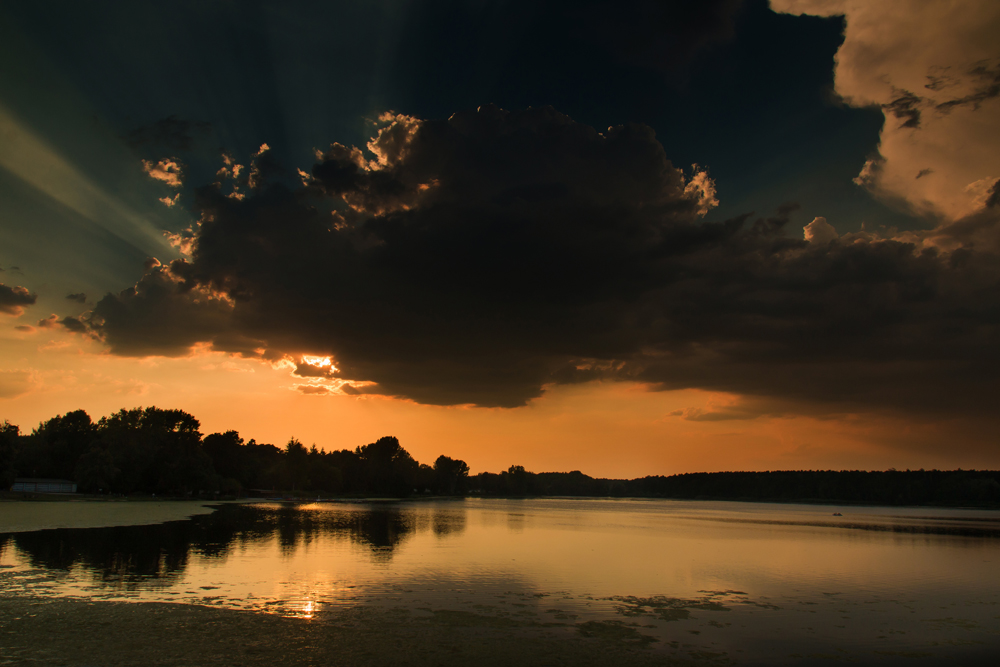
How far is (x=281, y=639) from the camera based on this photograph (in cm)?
1941

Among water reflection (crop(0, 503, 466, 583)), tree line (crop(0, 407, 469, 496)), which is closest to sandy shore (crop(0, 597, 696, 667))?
water reflection (crop(0, 503, 466, 583))

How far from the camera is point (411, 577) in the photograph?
34.3m

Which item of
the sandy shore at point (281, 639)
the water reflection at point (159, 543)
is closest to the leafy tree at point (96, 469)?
the water reflection at point (159, 543)

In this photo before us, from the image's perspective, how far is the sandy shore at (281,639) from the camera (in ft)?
56.3

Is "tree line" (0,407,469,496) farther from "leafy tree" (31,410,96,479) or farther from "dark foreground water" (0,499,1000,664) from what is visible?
"dark foreground water" (0,499,1000,664)

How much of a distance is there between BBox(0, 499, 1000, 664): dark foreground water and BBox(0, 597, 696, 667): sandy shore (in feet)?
3.35

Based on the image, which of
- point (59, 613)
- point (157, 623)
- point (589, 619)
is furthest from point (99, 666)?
point (589, 619)

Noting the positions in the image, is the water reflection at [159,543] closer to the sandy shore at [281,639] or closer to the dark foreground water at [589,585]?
the dark foreground water at [589,585]

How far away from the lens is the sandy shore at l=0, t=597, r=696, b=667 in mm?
17172

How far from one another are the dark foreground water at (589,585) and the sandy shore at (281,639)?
3.35 ft

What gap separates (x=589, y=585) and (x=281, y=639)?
1950 cm

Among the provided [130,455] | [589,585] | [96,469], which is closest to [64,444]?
[130,455]

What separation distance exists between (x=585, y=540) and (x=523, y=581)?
100ft

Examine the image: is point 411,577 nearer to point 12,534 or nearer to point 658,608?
point 658,608
